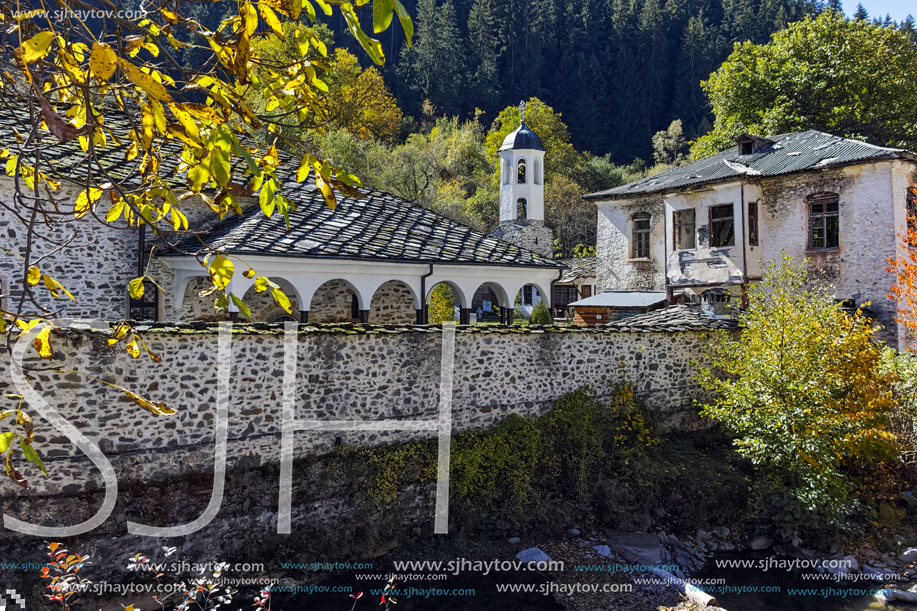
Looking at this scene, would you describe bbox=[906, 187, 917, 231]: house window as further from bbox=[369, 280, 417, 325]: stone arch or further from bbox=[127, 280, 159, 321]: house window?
bbox=[127, 280, 159, 321]: house window

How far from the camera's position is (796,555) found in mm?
9422

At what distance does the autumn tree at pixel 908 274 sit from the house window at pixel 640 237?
6281 mm

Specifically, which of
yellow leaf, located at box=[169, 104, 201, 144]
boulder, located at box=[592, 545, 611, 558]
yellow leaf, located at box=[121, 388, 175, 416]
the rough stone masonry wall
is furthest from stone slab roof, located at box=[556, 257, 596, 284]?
yellow leaf, located at box=[169, 104, 201, 144]

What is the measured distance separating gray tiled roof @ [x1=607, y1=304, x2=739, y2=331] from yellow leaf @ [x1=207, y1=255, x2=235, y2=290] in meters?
9.42

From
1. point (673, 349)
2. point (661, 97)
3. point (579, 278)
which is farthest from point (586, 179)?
point (673, 349)

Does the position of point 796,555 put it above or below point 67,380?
below

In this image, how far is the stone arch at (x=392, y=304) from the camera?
1334cm

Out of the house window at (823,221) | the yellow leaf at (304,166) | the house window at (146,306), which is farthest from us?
the house window at (823,221)

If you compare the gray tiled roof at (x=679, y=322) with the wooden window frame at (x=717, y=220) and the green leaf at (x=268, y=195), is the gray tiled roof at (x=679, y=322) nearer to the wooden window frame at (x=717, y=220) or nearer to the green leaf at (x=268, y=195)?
the wooden window frame at (x=717, y=220)

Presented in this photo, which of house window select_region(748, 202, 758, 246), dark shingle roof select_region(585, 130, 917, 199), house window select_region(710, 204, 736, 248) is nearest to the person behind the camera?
dark shingle roof select_region(585, 130, 917, 199)

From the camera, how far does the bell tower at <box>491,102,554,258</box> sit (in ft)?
91.8

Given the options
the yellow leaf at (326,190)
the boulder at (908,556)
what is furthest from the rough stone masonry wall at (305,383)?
the yellow leaf at (326,190)

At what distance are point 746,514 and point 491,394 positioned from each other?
461 cm

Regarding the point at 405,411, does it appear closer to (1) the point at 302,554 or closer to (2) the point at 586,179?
(1) the point at 302,554
